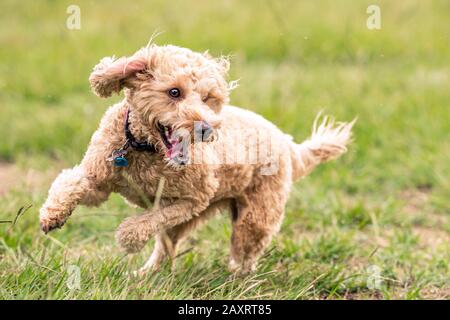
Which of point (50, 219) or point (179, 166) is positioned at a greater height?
point (179, 166)

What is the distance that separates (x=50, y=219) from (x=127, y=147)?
520mm

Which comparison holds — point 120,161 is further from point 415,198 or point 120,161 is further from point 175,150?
point 415,198

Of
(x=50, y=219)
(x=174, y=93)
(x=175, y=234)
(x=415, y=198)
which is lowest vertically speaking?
(x=415, y=198)

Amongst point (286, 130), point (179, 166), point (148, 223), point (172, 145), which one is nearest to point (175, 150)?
point (172, 145)

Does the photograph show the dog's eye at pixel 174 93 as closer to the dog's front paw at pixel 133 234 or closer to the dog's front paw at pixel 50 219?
the dog's front paw at pixel 133 234

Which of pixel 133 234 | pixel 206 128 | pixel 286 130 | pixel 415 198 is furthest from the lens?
pixel 286 130

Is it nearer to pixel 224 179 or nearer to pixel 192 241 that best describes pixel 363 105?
pixel 192 241

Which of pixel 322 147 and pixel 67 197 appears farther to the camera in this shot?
pixel 322 147

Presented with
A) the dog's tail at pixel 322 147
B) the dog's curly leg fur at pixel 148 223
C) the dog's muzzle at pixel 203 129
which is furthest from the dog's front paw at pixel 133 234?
the dog's tail at pixel 322 147

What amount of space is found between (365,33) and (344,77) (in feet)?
3.86

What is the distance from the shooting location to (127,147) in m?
4.13

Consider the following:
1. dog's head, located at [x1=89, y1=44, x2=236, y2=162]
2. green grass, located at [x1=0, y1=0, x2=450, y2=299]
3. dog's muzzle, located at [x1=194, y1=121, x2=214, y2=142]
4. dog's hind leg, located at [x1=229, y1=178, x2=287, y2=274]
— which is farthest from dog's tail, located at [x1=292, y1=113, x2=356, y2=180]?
dog's muzzle, located at [x1=194, y1=121, x2=214, y2=142]

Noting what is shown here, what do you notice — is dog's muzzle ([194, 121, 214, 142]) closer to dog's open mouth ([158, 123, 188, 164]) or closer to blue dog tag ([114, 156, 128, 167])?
dog's open mouth ([158, 123, 188, 164])
